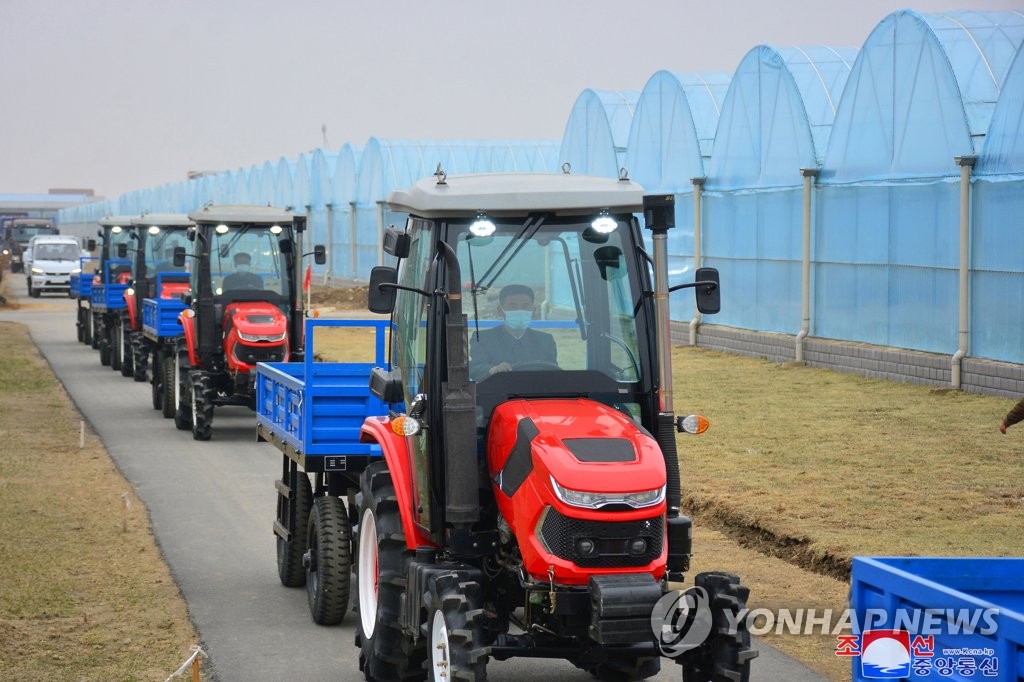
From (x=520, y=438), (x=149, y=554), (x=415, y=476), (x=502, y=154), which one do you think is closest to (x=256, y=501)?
(x=149, y=554)

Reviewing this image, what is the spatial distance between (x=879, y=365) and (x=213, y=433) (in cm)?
963

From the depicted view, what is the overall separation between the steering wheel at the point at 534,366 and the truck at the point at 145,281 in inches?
686

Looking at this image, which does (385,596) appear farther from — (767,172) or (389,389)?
(767,172)

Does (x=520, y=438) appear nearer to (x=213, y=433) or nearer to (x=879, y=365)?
(x=213, y=433)

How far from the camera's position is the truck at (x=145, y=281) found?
25.5 m

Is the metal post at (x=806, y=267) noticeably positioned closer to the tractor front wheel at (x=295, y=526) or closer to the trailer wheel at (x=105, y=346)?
the trailer wheel at (x=105, y=346)

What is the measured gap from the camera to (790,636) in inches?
348

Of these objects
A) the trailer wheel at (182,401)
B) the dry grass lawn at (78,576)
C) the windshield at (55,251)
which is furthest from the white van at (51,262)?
the dry grass lawn at (78,576)

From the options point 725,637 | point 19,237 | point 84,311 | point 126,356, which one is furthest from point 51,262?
point 725,637

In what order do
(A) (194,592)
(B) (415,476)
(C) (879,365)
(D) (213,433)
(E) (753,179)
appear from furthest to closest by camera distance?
(E) (753,179) → (C) (879,365) → (D) (213,433) → (A) (194,592) → (B) (415,476)

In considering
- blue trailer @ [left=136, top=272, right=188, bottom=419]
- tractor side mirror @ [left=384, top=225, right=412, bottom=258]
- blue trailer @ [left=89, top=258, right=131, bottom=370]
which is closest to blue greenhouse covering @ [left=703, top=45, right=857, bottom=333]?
blue trailer @ [left=136, top=272, right=188, bottom=419]

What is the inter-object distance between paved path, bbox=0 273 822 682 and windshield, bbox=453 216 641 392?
1.95m

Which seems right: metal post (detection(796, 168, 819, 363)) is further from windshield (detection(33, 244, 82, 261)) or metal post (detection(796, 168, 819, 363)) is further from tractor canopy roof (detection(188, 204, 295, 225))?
windshield (detection(33, 244, 82, 261))

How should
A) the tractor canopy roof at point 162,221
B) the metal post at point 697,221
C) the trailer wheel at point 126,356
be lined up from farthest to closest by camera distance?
the metal post at point 697,221 → the tractor canopy roof at point 162,221 → the trailer wheel at point 126,356
